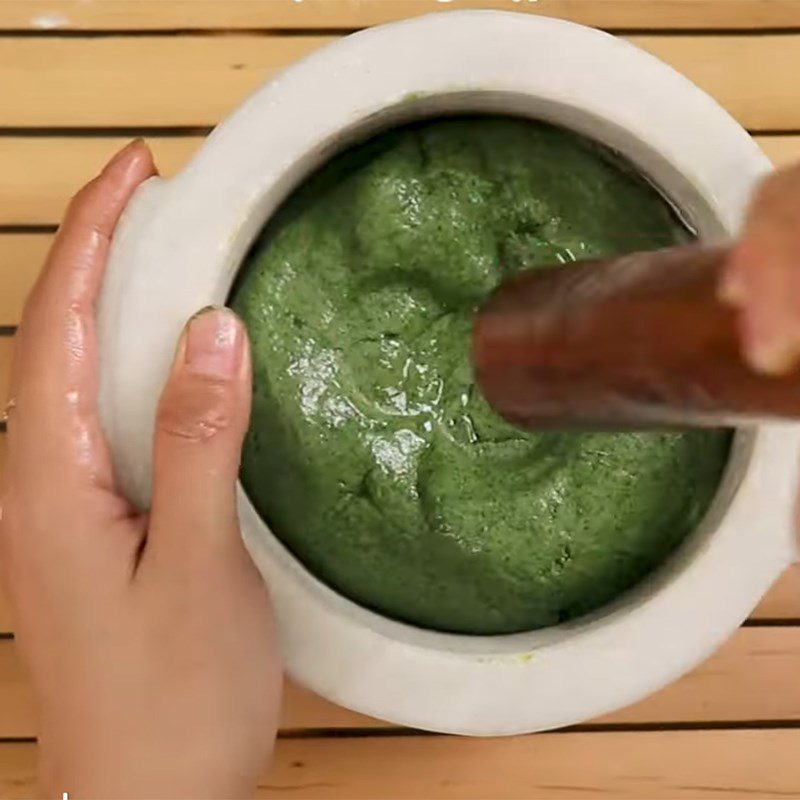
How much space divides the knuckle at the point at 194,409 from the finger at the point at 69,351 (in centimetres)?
8

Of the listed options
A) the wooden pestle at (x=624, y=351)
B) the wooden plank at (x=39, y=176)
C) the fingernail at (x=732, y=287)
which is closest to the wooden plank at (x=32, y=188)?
the wooden plank at (x=39, y=176)

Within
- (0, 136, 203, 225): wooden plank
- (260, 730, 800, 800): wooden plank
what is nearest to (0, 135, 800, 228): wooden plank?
(0, 136, 203, 225): wooden plank

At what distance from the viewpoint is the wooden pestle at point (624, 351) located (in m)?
0.42

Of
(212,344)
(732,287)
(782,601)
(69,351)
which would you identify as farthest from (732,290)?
(782,601)

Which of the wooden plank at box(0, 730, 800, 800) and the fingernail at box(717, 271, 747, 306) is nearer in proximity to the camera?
the fingernail at box(717, 271, 747, 306)

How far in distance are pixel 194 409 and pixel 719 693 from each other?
1.59 feet

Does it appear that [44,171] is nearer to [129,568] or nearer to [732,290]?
[129,568]

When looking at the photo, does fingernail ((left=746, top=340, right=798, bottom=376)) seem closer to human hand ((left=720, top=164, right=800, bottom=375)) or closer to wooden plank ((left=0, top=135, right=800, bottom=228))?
human hand ((left=720, top=164, right=800, bottom=375))

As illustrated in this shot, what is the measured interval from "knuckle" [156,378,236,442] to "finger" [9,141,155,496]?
78 mm

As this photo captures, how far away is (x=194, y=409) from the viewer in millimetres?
655

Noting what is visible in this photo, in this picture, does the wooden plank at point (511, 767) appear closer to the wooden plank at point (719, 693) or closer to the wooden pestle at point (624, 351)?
the wooden plank at point (719, 693)

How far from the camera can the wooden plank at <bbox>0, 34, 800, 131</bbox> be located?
906mm

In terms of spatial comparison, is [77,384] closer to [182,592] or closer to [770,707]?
[182,592]

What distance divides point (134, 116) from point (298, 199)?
22 cm
